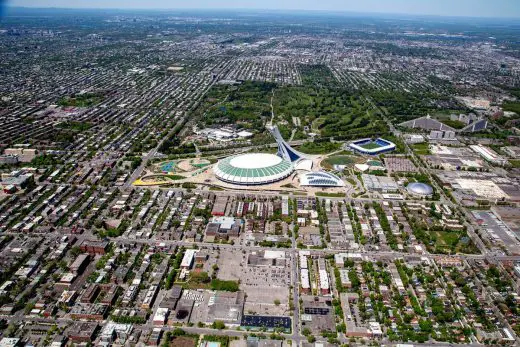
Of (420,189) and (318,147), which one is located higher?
(420,189)

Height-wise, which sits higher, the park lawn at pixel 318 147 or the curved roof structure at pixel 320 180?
the curved roof structure at pixel 320 180

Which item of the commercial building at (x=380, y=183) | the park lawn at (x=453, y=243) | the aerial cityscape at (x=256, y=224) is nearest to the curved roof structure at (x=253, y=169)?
the aerial cityscape at (x=256, y=224)

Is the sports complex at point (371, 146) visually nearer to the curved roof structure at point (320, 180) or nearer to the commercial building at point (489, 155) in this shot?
the curved roof structure at point (320, 180)

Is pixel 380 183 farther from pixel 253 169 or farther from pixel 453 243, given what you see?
pixel 253 169

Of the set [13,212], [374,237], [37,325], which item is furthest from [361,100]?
[37,325]

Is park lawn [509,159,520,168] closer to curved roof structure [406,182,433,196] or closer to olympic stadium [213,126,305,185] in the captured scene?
curved roof structure [406,182,433,196]

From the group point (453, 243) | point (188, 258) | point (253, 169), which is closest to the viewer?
point (188, 258)

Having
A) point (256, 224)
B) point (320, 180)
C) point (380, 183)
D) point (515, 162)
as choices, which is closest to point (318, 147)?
point (320, 180)
